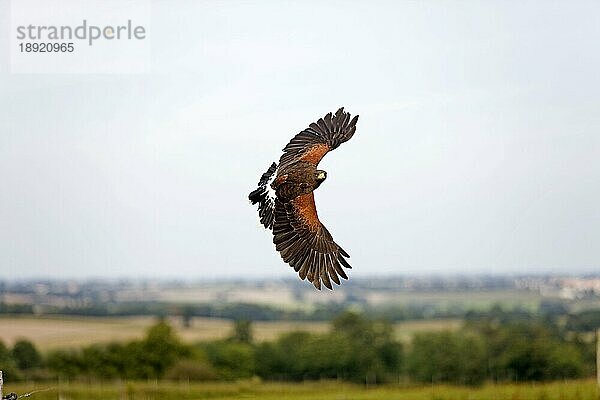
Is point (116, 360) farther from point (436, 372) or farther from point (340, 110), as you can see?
point (340, 110)

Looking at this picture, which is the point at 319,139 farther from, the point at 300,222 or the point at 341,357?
the point at 341,357

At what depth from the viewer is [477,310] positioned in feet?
108

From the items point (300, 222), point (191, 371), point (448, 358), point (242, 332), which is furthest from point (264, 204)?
point (242, 332)

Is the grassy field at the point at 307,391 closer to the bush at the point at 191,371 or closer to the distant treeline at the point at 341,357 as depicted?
the bush at the point at 191,371

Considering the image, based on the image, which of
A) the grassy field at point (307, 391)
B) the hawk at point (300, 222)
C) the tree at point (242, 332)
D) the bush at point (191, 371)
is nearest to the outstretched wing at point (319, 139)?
the hawk at point (300, 222)

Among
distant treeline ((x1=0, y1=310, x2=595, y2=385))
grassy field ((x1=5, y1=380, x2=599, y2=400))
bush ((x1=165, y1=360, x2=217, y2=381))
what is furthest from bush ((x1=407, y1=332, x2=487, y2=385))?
bush ((x1=165, y1=360, x2=217, y2=381))

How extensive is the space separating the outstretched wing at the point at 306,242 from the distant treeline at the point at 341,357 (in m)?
13.1

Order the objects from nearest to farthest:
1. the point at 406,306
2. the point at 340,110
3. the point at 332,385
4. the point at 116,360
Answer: the point at 340,110, the point at 332,385, the point at 116,360, the point at 406,306

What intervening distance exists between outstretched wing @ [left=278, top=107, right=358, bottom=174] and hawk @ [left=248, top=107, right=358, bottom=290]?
0.32 feet

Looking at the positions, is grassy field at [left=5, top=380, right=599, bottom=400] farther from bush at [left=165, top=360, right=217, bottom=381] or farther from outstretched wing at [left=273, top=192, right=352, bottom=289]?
outstretched wing at [left=273, top=192, right=352, bottom=289]

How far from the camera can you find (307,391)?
1783 centimetres

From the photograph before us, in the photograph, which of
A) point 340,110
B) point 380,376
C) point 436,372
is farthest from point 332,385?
point 340,110

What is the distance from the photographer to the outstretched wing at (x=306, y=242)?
21.5 feet

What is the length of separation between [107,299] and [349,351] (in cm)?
1403
